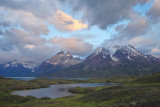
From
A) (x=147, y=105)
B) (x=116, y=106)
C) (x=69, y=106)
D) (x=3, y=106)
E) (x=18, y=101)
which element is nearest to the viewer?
(x=147, y=105)

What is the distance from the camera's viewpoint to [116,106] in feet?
165

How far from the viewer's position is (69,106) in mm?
59781

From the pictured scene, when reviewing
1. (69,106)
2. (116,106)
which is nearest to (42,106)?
(69,106)

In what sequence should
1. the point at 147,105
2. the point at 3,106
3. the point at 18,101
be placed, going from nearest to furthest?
the point at 147,105
the point at 3,106
the point at 18,101

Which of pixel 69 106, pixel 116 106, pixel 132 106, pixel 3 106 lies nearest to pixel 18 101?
pixel 3 106

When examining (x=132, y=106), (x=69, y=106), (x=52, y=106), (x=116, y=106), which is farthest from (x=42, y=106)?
(x=132, y=106)

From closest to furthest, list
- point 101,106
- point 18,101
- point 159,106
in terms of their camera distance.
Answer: point 159,106 → point 101,106 → point 18,101

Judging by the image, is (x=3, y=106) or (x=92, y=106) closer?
(x=92, y=106)

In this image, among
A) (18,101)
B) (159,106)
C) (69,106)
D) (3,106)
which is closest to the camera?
(159,106)

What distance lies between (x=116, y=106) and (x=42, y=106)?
1191 inches

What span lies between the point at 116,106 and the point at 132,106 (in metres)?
5.45

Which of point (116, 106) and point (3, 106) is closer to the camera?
point (116, 106)

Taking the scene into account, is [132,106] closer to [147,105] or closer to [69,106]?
[147,105]

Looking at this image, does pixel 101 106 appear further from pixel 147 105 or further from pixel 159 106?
pixel 159 106
